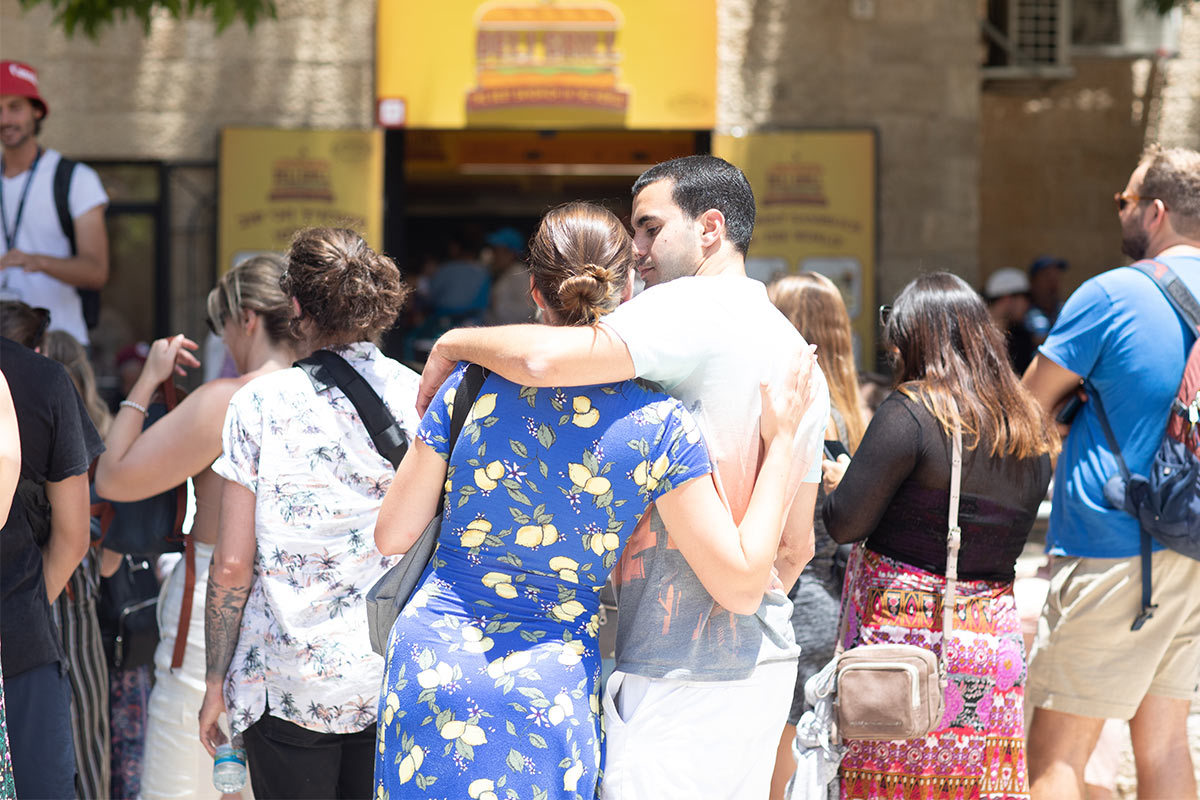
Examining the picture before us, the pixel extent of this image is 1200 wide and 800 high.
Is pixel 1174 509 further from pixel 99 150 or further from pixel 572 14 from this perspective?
pixel 99 150

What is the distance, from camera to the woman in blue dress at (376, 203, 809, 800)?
2.16 metres

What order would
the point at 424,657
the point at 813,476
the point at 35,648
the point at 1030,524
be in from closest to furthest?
1. the point at 424,657
2. the point at 813,476
3. the point at 35,648
4. the point at 1030,524

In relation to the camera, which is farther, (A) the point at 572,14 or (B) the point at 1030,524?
(A) the point at 572,14

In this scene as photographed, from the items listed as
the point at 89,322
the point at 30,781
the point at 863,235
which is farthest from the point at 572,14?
the point at 30,781

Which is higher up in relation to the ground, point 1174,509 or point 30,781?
point 1174,509

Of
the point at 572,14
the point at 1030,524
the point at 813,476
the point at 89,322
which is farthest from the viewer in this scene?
the point at 572,14

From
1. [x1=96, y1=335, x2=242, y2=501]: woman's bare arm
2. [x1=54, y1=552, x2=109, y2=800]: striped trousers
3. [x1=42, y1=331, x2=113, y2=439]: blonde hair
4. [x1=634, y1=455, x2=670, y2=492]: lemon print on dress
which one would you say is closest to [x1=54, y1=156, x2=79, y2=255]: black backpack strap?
[x1=42, y1=331, x2=113, y2=439]: blonde hair

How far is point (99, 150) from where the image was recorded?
345 inches

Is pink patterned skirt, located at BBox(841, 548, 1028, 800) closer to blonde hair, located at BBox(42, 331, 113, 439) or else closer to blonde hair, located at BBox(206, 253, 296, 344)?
blonde hair, located at BBox(206, 253, 296, 344)

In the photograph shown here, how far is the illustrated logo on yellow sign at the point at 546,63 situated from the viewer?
859 centimetres

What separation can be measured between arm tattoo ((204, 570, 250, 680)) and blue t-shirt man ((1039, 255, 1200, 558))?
2307mm

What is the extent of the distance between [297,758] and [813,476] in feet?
4.62

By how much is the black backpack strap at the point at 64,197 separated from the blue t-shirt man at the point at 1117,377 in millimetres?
3999

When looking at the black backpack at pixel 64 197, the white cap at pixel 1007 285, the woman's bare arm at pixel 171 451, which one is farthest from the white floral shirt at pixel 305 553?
the white cap at pixel 1007 285
